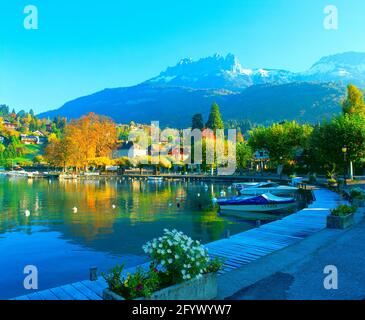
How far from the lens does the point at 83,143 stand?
120625 millimetres

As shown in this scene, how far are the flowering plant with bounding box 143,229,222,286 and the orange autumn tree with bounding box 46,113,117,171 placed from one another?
11255cm

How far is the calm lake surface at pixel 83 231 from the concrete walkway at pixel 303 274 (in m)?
8.30

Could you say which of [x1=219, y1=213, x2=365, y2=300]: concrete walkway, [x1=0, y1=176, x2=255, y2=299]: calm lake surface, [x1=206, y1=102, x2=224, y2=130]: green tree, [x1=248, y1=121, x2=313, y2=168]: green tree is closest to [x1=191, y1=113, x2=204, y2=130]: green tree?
[x1=206, y1=102, x2=224, y2=130]: green tree

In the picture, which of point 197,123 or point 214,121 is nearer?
point 214,121

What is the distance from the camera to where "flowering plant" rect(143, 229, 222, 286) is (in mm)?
9148

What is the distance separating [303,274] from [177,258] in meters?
5.60

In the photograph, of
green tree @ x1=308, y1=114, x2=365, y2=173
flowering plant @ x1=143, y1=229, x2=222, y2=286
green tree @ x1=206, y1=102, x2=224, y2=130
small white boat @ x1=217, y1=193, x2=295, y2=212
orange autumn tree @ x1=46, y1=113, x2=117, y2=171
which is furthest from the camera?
green tree @ x1=206, y1=102, x2=224, y2=130

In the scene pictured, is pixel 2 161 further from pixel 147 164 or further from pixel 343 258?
pixel 343 258

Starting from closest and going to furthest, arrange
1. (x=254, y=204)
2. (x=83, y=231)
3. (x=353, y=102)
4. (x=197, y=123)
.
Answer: (x=83, y=231)
(x=254, y=204)
(x=353, y=102)
(x=197, y=123)

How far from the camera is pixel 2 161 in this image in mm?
195000

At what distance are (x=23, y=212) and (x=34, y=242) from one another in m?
15.8

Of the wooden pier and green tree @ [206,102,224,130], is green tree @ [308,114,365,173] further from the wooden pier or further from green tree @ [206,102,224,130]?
green tree @ [206,102,224,130]

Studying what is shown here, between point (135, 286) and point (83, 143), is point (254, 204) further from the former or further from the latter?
point (83, 143)

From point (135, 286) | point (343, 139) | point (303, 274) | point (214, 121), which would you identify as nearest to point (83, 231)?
point (303, 274)
